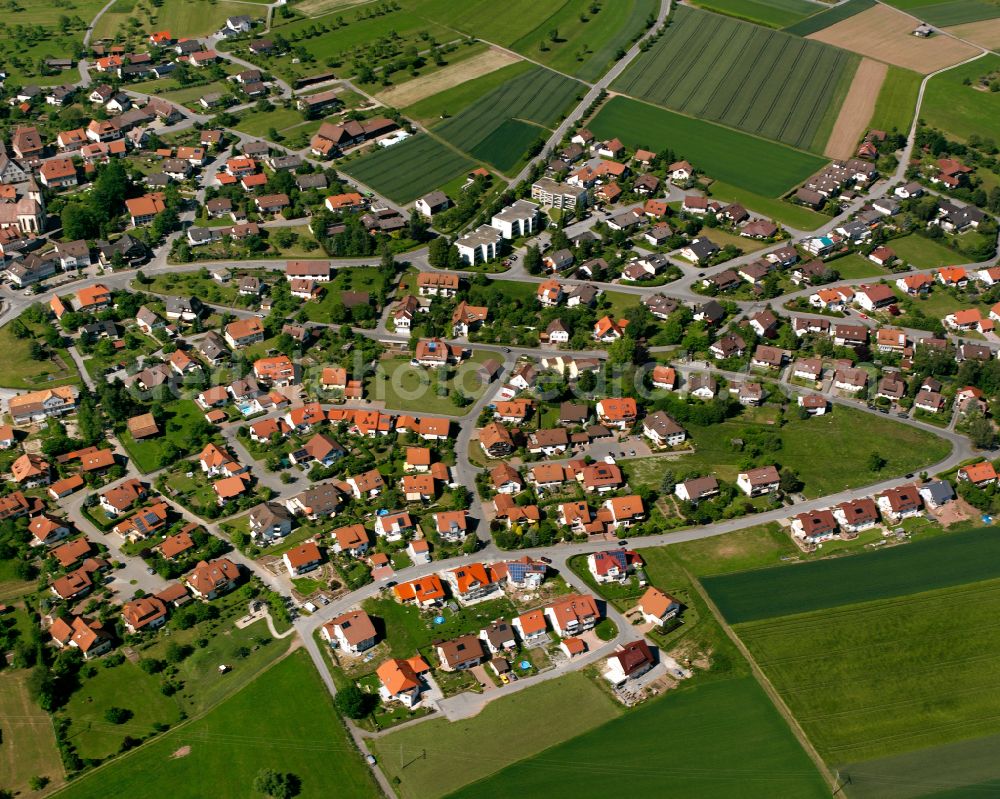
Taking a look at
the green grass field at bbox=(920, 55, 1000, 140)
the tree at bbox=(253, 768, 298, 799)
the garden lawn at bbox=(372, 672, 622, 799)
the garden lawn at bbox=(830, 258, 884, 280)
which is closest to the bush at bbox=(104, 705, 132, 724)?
the tree at bbox=(253, 768, 298, 799)

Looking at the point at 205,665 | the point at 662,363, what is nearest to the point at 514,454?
the point at 662,363

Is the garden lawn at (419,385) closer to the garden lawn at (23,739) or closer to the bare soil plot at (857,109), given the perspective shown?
the garden lawn at (23,739)

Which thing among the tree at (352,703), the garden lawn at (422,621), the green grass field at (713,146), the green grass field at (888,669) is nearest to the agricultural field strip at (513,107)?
the green grass field at (713,146)

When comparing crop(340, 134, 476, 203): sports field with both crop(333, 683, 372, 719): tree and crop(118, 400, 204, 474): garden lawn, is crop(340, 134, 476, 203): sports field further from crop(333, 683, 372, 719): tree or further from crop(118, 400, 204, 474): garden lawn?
crop(333, 683, 372, 719): tree

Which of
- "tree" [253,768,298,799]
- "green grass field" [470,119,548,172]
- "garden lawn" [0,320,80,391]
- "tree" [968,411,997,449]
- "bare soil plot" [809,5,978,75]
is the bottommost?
"tree" [253,768,298,799]

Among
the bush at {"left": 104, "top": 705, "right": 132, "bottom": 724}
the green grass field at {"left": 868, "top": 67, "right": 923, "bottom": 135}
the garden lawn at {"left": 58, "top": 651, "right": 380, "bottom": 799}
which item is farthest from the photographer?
the green grass field at {"left": 868, "top": 67, "right": 923, "bottom": 135}

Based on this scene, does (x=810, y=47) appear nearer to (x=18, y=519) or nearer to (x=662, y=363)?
(x=662, y=363)
